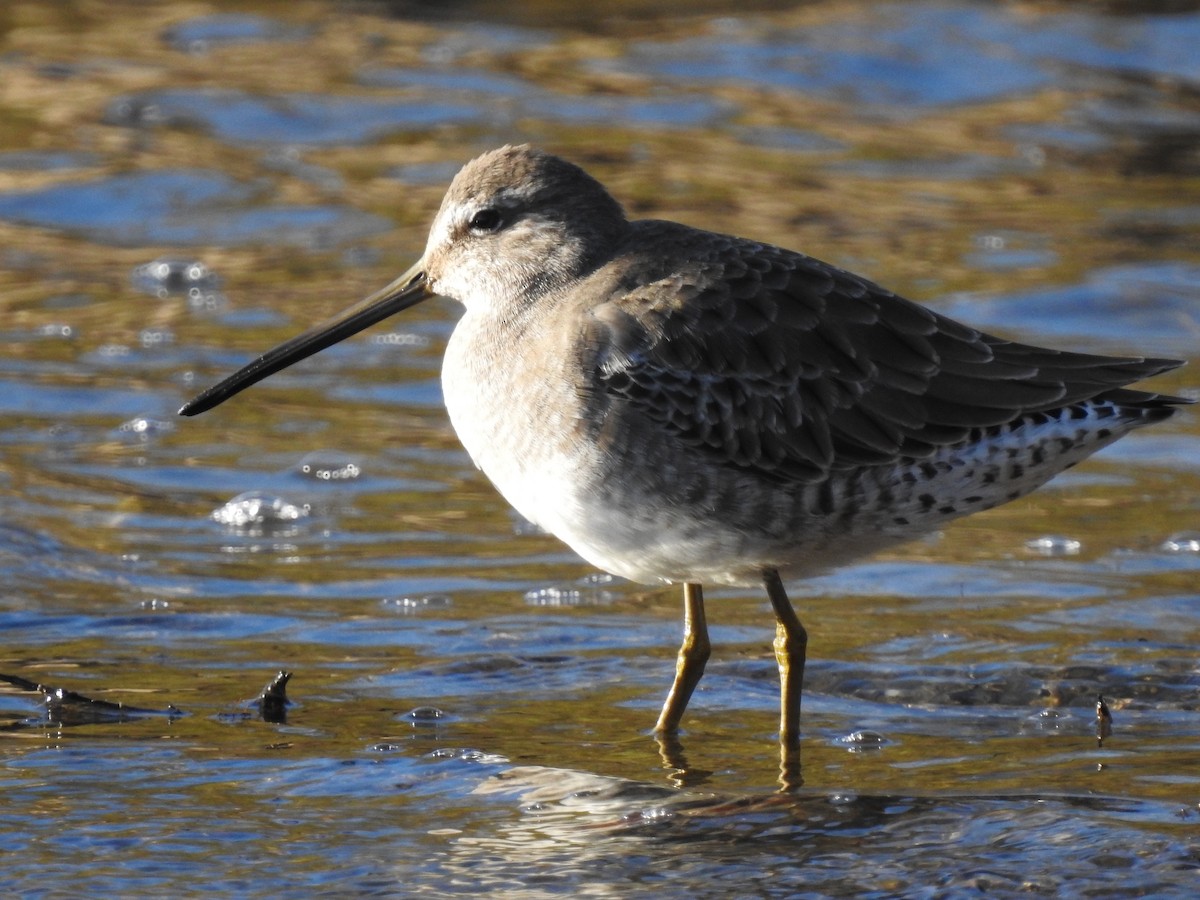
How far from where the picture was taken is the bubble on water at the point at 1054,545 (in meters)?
8.14

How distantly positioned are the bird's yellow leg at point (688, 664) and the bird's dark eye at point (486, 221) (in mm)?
1372

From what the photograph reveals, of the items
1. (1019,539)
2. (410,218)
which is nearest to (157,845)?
(1019,539)

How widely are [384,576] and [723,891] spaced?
10.3 ft

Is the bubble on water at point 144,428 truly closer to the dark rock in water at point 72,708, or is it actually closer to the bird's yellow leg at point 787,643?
the dark rock in water at point 72,708

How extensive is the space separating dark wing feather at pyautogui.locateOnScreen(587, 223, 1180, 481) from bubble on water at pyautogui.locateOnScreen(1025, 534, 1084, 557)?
1.78m

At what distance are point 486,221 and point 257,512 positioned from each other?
2268mm

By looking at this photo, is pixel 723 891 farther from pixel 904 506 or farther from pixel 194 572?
pixel 194 572

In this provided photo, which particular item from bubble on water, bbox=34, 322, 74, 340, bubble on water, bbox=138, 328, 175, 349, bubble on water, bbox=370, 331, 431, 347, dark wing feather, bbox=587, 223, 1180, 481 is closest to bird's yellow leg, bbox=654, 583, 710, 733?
dark wing feather, bbox=587, 223, 1180, 481

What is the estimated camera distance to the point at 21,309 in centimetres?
1128

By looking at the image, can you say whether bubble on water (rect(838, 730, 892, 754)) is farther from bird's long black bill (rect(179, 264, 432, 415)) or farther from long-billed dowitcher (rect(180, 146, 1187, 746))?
bird's long black bill (rect(179, 264, 432, 415))

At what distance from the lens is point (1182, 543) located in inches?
320

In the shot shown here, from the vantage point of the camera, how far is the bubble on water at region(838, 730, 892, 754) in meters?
6.22

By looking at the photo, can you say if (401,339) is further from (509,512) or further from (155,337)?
(509,512)

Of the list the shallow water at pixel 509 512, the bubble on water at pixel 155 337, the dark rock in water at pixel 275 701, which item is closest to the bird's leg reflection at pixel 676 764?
the shallow water at pixel 509 512
